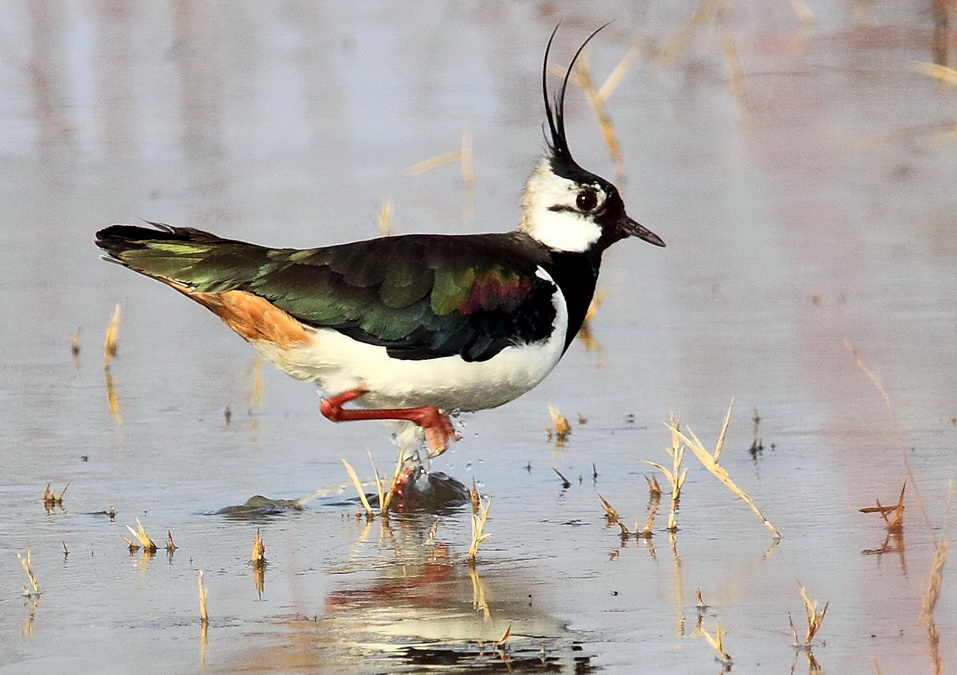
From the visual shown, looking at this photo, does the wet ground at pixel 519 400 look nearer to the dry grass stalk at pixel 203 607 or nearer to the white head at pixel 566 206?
the dry grass stalk at pixel 203 607

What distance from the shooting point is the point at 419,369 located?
18.8 feet

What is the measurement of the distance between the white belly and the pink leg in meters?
0.04

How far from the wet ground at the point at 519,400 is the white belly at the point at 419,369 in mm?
280

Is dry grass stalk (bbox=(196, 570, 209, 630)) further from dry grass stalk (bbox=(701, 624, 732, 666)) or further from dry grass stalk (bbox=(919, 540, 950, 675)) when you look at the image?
dry grass stalk (bbox=(919, 540, 950, 675))

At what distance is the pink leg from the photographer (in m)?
→ 5.73

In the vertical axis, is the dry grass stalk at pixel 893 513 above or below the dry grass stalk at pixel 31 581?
above

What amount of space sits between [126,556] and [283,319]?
1065 mm

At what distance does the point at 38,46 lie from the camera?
14.4 meters

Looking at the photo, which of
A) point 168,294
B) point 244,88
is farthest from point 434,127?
point 168,294

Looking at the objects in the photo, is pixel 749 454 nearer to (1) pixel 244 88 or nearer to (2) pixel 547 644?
(2) pixel 547 644

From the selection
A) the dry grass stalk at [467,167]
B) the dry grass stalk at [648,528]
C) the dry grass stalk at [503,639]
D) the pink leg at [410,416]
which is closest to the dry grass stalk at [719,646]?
the dry grass stalk at [503,639]

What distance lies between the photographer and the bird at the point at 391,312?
568 cm

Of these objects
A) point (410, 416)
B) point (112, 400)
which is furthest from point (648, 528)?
point (112, 400)

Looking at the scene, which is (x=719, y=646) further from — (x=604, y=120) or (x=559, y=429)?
(x=604, y=120)
